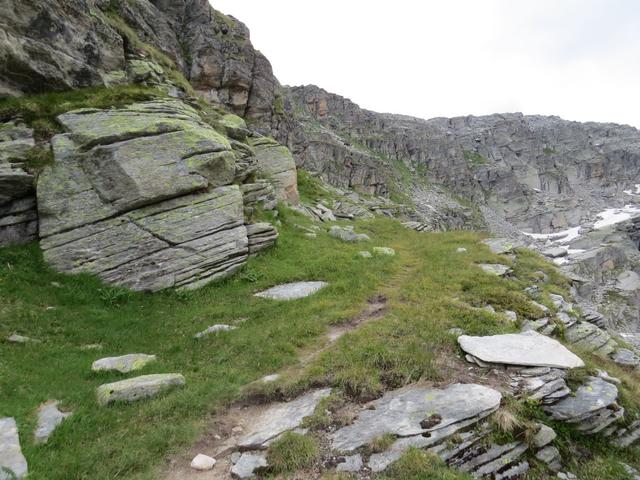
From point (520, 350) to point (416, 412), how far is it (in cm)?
423

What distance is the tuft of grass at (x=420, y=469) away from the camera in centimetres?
646

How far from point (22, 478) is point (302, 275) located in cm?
1410

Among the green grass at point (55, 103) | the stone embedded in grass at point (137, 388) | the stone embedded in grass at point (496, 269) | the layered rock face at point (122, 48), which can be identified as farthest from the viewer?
the layered rock face at point (122, 48)

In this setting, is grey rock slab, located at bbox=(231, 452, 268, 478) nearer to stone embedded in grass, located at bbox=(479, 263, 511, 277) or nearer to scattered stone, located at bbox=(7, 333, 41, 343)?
scattered stone, located at bbox=(7, 333, 41, 343)

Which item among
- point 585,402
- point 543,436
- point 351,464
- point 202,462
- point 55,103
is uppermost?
point 55,103

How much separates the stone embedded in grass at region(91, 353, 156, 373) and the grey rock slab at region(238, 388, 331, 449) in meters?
4.59

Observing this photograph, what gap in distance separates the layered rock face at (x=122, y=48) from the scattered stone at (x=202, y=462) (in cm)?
2205

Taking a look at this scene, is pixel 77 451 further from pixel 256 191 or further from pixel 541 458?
pixel 256 191

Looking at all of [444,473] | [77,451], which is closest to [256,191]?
[77,451]

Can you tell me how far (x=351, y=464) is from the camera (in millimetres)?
6875

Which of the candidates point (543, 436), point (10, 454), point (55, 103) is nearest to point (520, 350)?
point (543, 436)

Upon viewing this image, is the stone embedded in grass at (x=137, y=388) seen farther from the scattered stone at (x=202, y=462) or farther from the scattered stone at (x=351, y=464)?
the scattered stone at (x=351, y=464)

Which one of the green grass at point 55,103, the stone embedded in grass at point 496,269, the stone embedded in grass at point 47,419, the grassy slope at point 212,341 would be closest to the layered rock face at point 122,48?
the green grass at point 55,103

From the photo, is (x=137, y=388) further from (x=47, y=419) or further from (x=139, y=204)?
(x=139, y=204)
